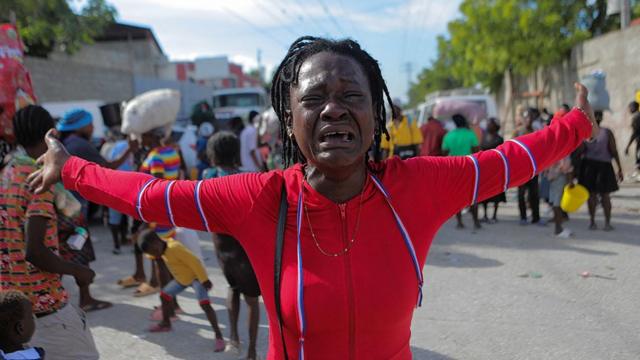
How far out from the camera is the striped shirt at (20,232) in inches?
107

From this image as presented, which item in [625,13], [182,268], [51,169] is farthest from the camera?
[625,13]

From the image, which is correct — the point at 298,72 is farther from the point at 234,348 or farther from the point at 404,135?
the point at 404,135

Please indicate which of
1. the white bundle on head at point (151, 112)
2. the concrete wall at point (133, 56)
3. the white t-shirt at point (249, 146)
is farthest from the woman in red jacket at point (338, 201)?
the concrete wall at point (133, 56)

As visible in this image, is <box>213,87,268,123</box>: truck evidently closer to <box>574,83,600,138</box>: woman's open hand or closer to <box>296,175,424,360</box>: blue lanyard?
<box>574,83,600,138</box>: woman's open hand

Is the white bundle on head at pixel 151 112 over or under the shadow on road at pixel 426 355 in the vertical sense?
over

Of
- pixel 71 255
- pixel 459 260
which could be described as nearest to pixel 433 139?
pixel 459 260

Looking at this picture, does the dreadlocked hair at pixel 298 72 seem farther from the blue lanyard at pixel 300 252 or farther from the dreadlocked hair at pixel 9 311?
the dreadlocked hair at pixel 9 311

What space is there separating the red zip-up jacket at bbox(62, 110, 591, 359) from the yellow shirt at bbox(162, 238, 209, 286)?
275 cm

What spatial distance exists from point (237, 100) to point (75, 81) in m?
5.65

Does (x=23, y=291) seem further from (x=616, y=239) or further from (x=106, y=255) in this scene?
(x=616, y=239)

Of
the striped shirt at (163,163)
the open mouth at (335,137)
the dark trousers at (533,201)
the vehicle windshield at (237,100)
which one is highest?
the vehicle windshield at (237,100)

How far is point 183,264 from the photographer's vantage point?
4.66 meters

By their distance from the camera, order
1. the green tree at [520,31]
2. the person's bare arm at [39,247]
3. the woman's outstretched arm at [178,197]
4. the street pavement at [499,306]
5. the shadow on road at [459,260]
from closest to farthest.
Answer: the woman's outstretched arm at [178,197]
the person's bare arm at [39,247]
the street pavement at [499,306]
the shadow on road at [459,260]
the green tree at [520,31]

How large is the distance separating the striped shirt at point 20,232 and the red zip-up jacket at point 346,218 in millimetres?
960
